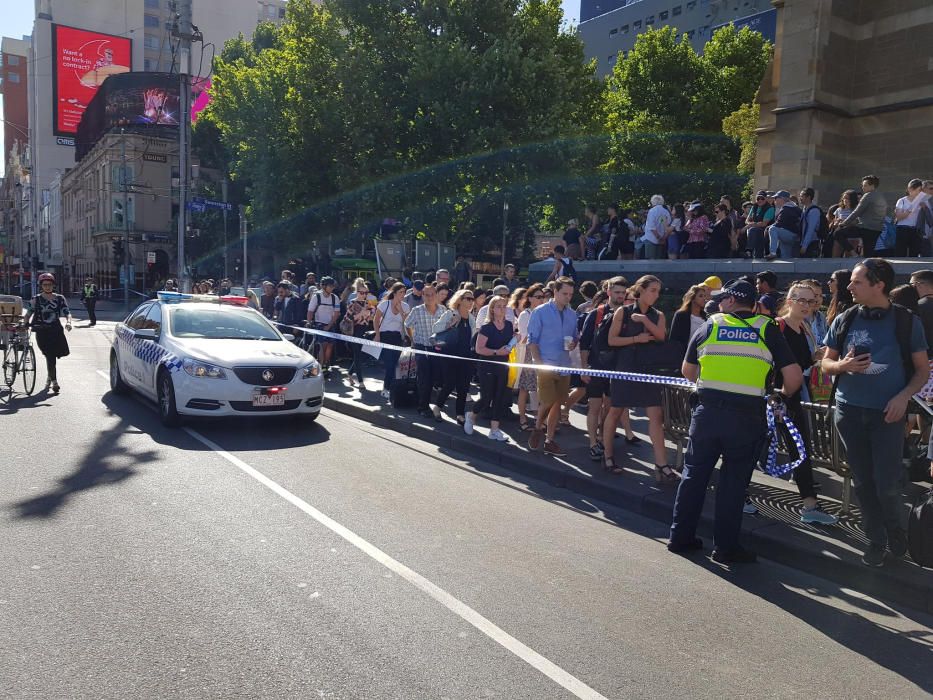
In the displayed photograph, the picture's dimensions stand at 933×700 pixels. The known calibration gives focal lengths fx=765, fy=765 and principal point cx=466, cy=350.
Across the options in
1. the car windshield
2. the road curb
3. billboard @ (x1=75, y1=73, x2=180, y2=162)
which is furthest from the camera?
billboard @ (x1=75, y1=73, x2=180, y2=162)

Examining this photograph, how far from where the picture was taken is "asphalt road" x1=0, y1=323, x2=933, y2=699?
3512 millimetres

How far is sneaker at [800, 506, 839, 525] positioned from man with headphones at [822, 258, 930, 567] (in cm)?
79

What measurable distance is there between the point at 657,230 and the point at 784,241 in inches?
127

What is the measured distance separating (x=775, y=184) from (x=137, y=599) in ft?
59.9

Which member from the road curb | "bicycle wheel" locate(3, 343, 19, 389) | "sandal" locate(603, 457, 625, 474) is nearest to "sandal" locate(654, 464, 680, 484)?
the road curb

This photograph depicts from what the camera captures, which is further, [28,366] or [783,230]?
[783,230]

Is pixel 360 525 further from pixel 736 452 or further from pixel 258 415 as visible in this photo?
pixel 258 415

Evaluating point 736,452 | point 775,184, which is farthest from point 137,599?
point 775,184

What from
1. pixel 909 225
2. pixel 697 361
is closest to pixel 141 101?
pixel 909 225

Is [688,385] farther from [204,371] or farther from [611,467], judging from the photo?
[204,371]

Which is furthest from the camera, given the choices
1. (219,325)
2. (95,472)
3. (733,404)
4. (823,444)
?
(219,325)

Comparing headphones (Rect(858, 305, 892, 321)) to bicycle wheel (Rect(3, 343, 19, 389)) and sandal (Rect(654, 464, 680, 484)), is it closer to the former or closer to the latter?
sandal (Rect(654, 464, 680, 484))

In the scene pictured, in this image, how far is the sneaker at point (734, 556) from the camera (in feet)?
17.4

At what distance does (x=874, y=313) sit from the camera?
4.93 meters
